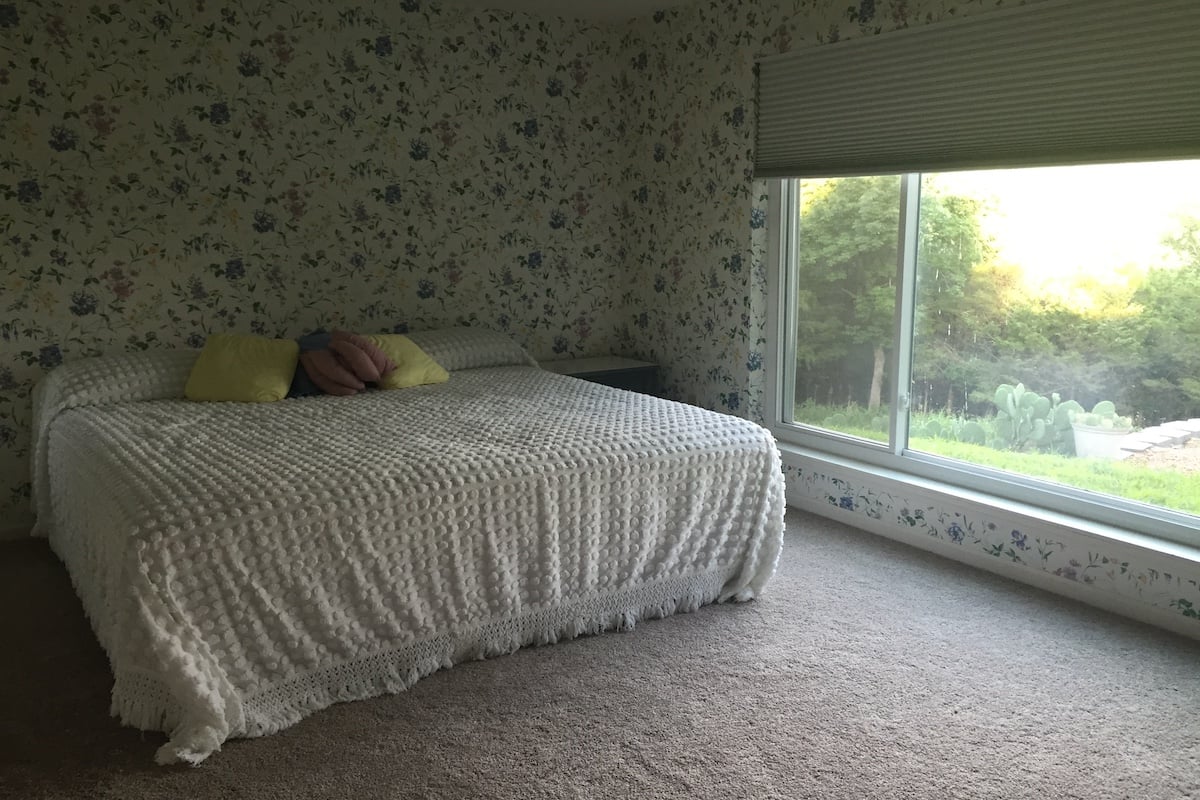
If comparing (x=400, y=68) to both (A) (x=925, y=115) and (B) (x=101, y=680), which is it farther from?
(B) (x=101, y=680)

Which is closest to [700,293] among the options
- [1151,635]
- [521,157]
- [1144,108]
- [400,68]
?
[521,157]

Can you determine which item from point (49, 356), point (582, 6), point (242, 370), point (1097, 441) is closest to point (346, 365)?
point (242, 370)

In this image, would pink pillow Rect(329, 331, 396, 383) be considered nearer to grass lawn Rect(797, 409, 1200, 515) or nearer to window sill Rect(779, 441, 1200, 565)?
window sill Rect(779, 441, 1200, 565)

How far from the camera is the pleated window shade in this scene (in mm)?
2434

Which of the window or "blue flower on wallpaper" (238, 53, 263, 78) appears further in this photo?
"blue flower on wallpaper" (238, 53, 263, 78)

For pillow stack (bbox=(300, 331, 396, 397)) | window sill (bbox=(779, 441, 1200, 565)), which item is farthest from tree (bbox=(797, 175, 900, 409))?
pillow stack (bbox=(300, 331, 396, 397))

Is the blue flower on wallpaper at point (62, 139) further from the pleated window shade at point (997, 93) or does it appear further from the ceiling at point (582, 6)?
the pleated window shade at point (997, 93)

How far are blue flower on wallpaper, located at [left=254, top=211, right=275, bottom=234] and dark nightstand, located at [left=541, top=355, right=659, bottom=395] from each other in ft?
4.24

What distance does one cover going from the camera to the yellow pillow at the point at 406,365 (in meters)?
3.39

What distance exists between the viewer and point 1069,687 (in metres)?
2.24

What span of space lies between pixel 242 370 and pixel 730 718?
2.09m

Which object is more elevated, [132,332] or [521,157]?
[521,157]

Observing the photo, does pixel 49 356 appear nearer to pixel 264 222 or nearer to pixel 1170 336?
pixel 264 222

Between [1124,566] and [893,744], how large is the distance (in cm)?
110
